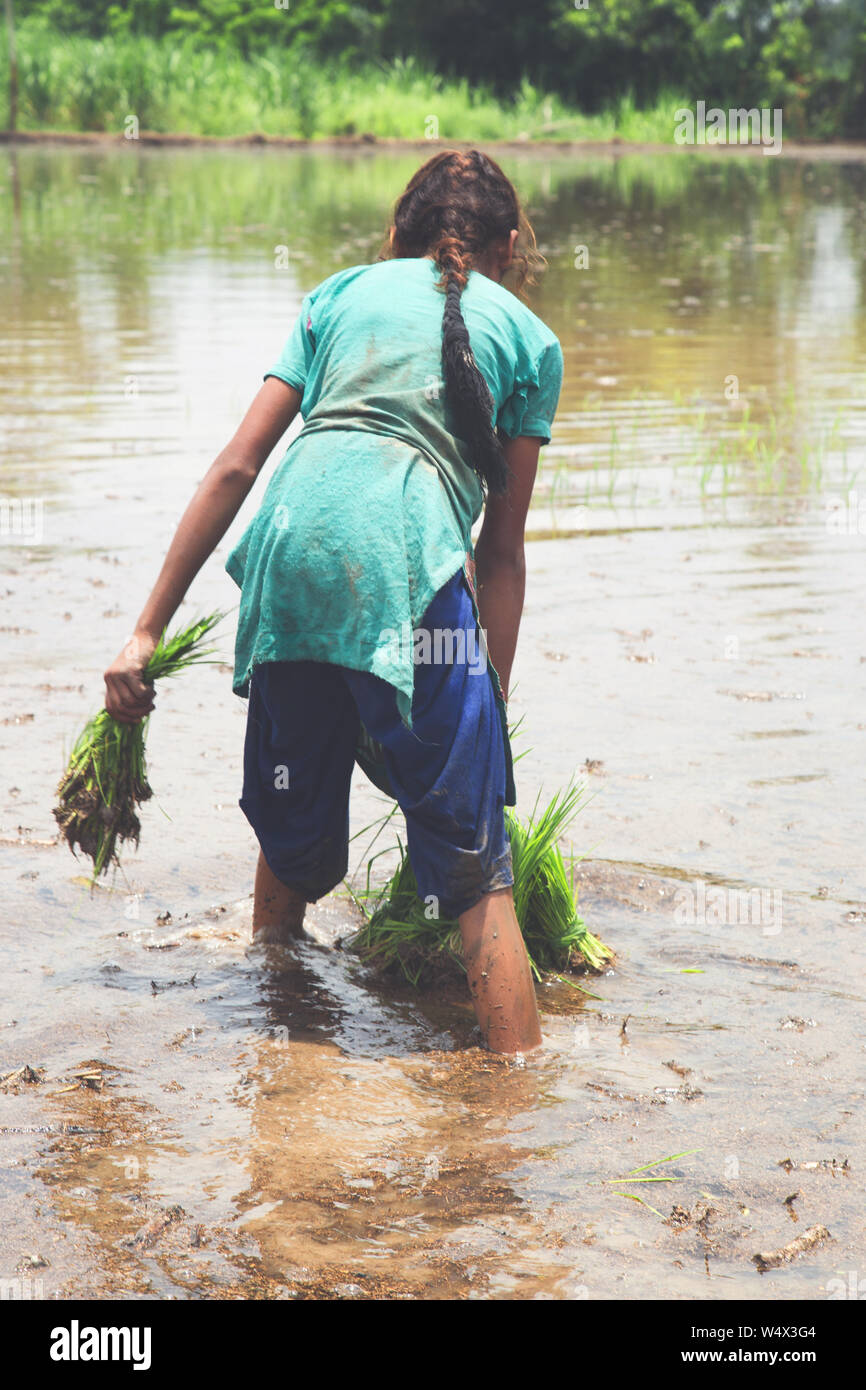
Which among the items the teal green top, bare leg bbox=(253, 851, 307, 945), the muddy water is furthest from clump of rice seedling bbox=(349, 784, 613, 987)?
the teal green top

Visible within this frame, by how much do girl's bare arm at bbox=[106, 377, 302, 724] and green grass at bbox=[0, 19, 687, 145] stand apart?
101 ft

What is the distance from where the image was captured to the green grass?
31297 millimetres

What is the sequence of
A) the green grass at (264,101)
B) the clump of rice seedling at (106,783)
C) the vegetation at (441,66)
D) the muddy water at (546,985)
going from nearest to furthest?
the muddy water at (546,985) → the clump of rice seedling at (106,783) → the green grass at (264,101) → the vegetation at (441,66)

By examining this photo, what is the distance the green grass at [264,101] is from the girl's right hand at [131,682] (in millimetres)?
30961

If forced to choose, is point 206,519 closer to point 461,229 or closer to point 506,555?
point 506,555

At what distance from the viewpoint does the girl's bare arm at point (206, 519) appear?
2.94m

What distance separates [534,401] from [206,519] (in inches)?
26.3

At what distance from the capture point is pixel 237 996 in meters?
3.33

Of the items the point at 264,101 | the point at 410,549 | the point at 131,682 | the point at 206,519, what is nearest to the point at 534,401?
the point at 410,549

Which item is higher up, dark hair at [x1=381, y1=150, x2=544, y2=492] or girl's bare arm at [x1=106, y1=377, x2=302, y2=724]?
dark hair at [x1=381, y1=150, x2=544, y2=492]

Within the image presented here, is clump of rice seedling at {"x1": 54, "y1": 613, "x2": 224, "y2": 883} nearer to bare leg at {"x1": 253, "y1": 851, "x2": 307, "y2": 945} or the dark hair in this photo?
bare leg at {"x1": 253, "y1": 851, "x2": 307, "y2": 945}

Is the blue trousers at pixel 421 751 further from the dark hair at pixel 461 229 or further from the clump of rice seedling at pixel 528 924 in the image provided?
the clump of rice seedling at pixel 528 924

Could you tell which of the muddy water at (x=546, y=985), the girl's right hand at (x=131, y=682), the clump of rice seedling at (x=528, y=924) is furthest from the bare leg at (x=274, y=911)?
the girl's right hand at (x=131, y=682)

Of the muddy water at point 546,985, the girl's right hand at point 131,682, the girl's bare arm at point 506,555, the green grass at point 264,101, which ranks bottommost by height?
the muddy water at point 546,985
